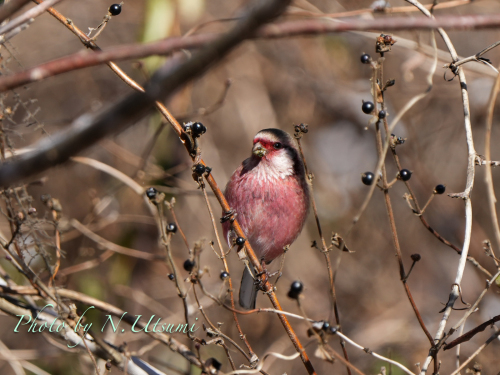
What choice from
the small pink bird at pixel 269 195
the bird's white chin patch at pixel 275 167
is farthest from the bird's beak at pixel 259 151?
→ the bird's white chin patch at pixel 275 167

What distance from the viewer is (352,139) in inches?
287

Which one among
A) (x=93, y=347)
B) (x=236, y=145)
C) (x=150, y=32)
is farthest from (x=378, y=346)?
(x=150, y=32)

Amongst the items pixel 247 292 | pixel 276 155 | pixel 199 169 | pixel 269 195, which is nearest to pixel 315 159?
pixel 276 155

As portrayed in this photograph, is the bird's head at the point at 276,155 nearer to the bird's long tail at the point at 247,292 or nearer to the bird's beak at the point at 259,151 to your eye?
the bird's beak at the point at 259,151

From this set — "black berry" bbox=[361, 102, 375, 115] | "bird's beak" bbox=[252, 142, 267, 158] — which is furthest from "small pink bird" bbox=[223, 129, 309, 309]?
"black berry" bbox=[361, 102, 375, 115]

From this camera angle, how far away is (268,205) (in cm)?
405

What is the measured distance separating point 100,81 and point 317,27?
6550 millimetres

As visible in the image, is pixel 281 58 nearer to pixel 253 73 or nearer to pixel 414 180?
pixel 253 73

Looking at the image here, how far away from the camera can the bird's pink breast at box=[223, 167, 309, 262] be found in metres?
4.04

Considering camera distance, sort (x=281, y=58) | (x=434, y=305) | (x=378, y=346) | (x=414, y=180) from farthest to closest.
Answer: (x=281, y=58) → (x=434, y=305) → (x=414, y=180) → (x=378, y=346)

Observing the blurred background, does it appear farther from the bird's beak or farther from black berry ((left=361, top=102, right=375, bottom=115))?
black berry ((left=361, top=102, right=375, bottom=115))

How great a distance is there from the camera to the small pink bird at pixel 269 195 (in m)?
4.04

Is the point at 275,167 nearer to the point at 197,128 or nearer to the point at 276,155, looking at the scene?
the point at 276,155

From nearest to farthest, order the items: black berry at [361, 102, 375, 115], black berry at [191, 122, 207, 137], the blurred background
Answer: black berry at [361, 102, 375, 115] < black berry at [191, 122, 207, 137] < the blurred background
